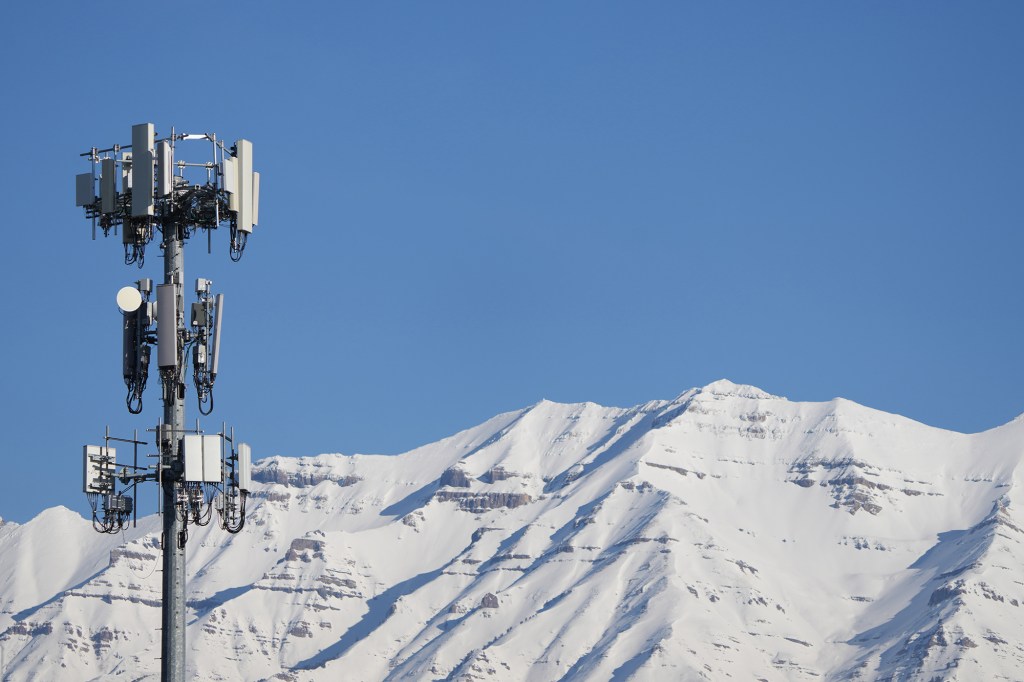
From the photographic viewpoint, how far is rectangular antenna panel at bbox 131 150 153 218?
1918 inches

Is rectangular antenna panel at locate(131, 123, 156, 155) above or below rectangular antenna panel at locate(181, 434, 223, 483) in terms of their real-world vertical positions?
above

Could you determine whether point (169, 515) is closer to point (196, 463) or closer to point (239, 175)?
point (196, 463)

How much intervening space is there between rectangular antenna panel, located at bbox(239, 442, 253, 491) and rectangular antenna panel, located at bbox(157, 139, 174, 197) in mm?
5942

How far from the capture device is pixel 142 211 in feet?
161

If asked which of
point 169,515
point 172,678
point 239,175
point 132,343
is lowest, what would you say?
point 172,678

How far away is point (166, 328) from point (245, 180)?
3.76 meters

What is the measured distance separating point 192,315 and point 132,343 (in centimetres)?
146

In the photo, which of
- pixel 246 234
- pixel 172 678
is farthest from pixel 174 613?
pixel 246 234

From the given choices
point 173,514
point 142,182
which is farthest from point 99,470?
point 142,182

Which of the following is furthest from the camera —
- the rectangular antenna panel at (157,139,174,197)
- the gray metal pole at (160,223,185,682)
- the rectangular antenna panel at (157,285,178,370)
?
the rectangular antenna panel at (157,139,174,197)

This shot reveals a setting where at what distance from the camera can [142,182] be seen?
48844mm

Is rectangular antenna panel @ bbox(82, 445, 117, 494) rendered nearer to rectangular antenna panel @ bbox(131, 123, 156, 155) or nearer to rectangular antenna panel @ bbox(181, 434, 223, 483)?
rectangular antenna panel @ bbox(181, 434, 223, 483)

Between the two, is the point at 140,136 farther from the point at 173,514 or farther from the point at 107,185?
the point at 173,514

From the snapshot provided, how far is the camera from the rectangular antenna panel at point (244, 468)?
48031 mm
